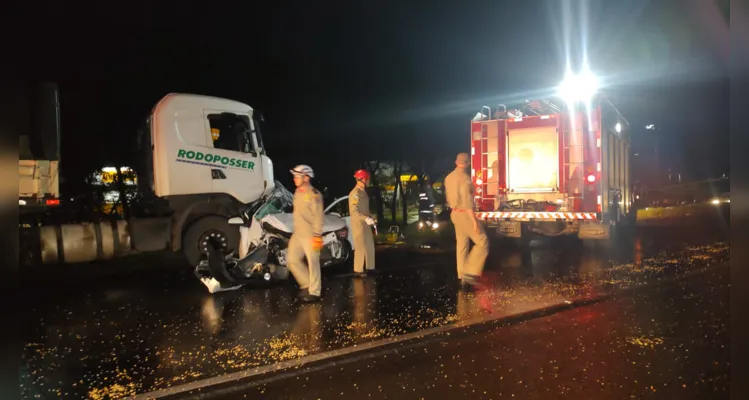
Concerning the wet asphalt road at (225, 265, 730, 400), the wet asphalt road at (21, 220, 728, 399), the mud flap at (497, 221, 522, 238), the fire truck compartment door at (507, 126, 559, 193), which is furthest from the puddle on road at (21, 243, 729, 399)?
the fire truck compartment door at (507, 126, 559, 193)

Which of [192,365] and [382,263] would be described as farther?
[382,263]

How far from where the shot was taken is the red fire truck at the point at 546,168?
11.7 m

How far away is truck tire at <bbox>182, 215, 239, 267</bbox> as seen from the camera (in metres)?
10.0

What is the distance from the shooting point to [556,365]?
4.89m

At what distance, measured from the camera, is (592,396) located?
4.23 m

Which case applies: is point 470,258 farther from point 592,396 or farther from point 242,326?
point 592,396

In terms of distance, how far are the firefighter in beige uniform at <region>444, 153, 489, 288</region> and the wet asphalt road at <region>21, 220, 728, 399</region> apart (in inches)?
13.2

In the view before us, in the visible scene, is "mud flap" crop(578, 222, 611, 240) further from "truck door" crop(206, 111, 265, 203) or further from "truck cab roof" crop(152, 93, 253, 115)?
"truck cab roof" crop(152, 93, 253, 115)

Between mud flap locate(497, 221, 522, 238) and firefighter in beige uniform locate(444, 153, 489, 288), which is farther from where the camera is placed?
mud flap locate(497, 221, 522, 238)

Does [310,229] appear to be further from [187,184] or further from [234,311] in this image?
[187,184]

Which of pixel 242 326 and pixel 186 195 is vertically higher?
pixel 186 195

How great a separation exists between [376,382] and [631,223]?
15002mm

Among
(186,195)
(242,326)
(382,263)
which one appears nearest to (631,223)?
(382,263)

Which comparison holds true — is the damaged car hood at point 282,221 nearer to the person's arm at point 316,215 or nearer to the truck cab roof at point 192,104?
the person's arm at point 316,215
